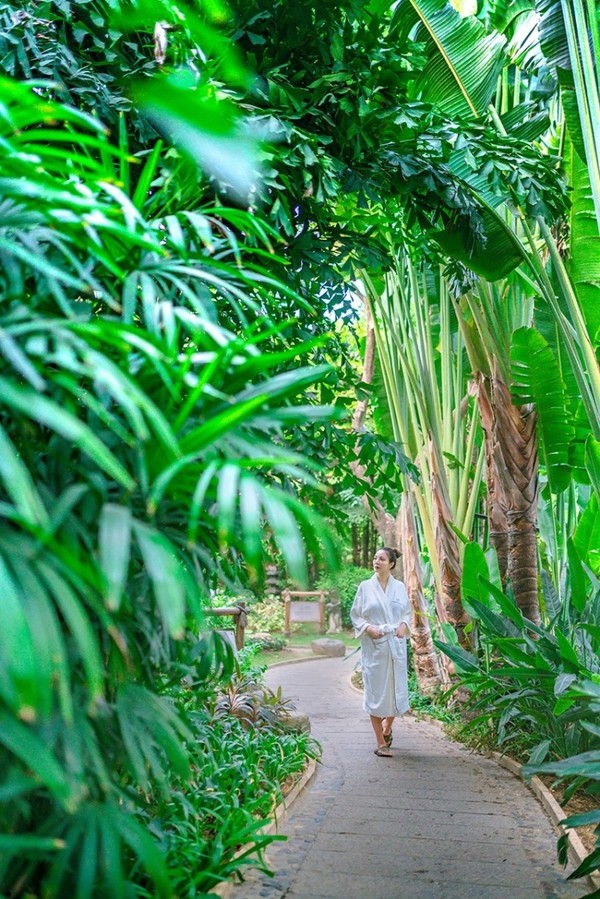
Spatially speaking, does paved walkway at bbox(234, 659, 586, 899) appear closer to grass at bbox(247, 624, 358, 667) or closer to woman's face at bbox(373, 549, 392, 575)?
woman's face at bbox(373, 549, 392, 575)

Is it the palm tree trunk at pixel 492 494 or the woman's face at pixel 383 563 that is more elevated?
the palm tree trunk at pixel 492 494

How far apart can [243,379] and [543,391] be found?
3.97 meters

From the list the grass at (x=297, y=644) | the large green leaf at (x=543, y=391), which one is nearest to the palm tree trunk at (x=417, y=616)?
the large green leaf at (x=543, y=391)

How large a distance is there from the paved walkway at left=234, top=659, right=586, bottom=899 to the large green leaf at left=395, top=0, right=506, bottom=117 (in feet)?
13.7

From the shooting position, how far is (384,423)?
26.9ft

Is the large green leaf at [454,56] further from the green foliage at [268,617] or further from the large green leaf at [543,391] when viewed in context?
the green foliage at [268,617]

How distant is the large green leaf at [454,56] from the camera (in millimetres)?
4773

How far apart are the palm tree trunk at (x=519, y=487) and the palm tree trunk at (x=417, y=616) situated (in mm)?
2203

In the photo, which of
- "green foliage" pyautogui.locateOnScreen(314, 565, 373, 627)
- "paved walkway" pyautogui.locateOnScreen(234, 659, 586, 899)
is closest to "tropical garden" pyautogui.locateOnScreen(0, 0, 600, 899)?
"paved walkway" pyautogui.locateOnScreen(234, 659, 586, 899)

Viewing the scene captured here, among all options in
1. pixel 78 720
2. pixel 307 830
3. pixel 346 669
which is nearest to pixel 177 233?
pixel 78 720

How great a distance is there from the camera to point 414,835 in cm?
338

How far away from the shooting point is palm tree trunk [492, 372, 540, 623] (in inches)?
203

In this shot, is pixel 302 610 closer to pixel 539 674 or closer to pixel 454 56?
pixel 539 674

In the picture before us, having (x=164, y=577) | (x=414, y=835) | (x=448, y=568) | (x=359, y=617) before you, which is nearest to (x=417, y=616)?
(x=448, y=568)
